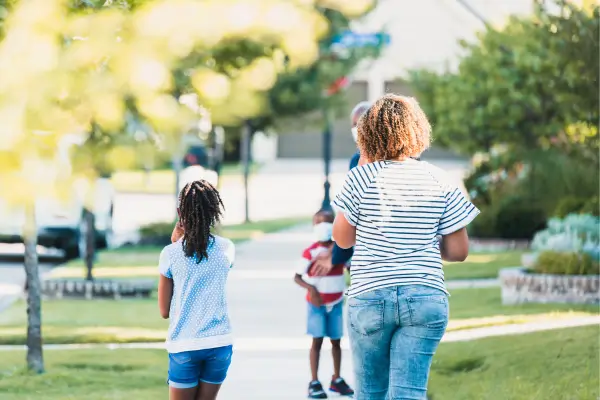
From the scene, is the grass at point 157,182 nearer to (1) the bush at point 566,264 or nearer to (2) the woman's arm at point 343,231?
(1) the bush at point 566,264

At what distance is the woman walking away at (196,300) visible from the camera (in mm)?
Result: 5500

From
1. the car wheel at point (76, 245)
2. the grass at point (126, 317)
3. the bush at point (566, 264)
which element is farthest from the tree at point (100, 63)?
the car wheel at point (76, 245)

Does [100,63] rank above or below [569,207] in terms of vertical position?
above

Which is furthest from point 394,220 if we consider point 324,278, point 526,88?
point 526,88

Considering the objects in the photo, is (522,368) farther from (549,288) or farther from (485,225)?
(485,225)

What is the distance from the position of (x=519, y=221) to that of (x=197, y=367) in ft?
53.8

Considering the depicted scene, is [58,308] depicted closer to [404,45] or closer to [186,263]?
[186,263]

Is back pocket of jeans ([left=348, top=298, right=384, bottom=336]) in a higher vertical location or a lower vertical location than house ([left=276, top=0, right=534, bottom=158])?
lower

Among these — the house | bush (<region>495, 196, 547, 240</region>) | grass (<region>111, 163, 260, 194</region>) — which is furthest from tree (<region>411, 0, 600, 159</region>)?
the house

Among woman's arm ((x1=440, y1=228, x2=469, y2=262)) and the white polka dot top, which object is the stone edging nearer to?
the white polka dot top

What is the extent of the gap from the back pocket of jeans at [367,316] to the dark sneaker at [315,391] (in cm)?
333

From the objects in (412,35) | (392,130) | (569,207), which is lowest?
(569,207)

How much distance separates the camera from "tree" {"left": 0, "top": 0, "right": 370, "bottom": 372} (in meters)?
3.24

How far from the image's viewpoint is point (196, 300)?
554 centimetres
